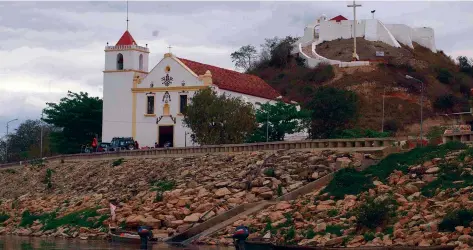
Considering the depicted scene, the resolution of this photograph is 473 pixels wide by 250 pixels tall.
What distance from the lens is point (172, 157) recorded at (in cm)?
6131

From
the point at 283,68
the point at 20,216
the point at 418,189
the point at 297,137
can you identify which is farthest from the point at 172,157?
the point at 283,68

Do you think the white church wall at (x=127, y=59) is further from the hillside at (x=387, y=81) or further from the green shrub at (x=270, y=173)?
the green shrub at (x=270, y=173)

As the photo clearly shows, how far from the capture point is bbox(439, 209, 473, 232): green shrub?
37.3m

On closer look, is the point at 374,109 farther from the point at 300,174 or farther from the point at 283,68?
the point at 300,174

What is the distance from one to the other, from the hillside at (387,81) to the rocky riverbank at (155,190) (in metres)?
27.1

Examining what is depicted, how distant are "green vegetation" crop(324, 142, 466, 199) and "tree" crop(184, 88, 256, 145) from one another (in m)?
18.9

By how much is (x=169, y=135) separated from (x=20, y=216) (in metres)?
18.2

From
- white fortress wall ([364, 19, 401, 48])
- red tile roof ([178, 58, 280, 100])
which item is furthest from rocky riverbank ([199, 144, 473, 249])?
white fortress wall ([364, 19, 401, 48])

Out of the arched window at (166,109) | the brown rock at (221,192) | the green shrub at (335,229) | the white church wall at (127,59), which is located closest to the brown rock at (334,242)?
the green shrub at (335,229)

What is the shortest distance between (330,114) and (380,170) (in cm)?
2620

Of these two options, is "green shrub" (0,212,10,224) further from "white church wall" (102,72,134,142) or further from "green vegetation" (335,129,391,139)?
"green vegetation" (335,129,391,139)

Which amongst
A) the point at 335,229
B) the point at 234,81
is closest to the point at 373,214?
the point at 335,229

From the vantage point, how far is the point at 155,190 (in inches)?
2133

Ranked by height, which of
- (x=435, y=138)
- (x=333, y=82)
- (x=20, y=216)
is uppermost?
(x=333, y=82)
